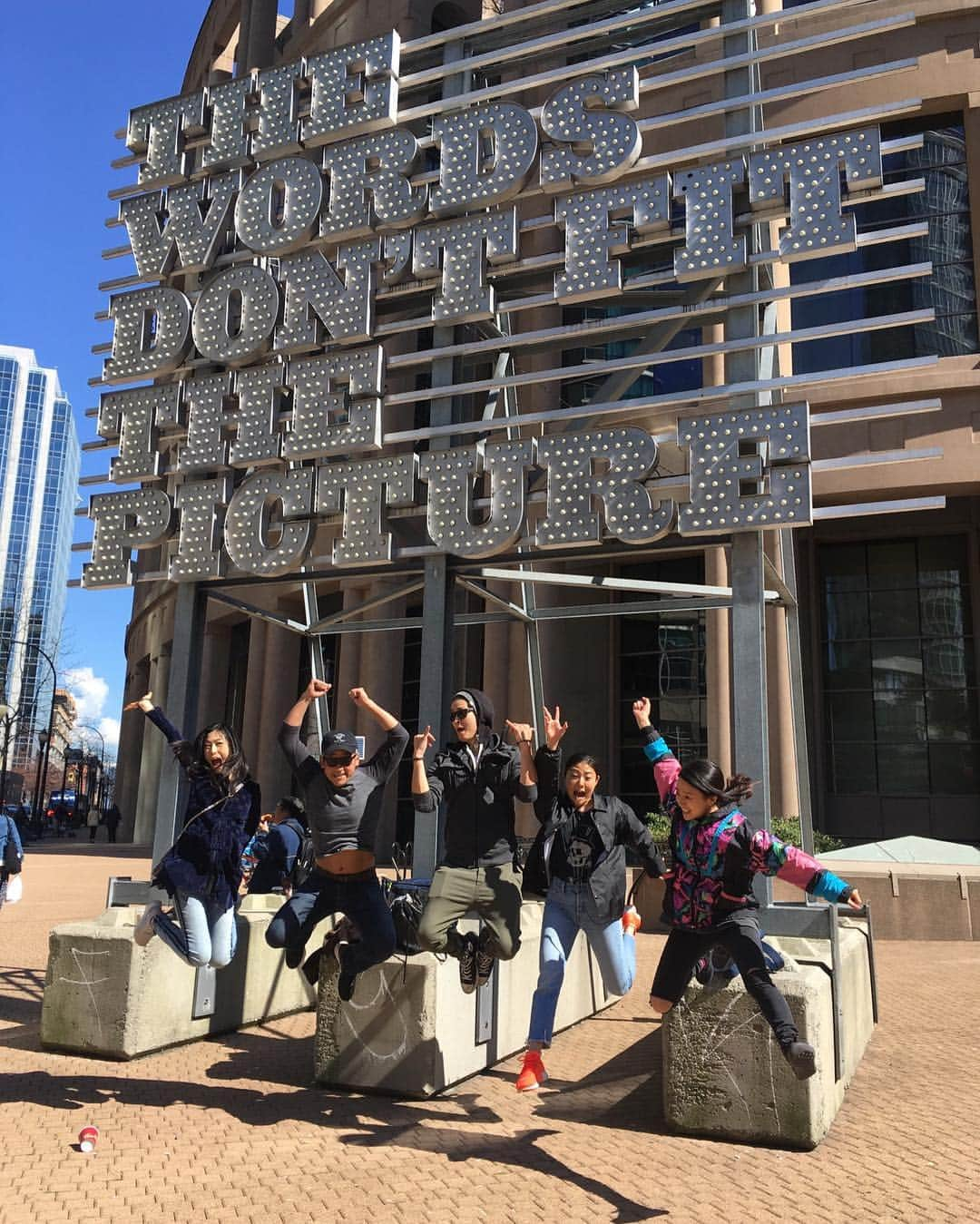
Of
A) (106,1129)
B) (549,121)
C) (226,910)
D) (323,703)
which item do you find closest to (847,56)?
(549,121)

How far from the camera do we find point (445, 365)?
9.16 m

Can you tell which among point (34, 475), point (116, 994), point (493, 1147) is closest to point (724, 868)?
point (493, 1147)

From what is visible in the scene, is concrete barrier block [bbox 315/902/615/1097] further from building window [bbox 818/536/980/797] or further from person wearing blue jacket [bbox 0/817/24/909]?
building window [bbox 818/536/980/797]

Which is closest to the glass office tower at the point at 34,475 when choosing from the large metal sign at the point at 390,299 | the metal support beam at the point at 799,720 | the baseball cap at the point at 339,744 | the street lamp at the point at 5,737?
the street lamp at the point at 5,737

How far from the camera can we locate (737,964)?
536 centimetres

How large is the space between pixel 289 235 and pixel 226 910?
20.8 feet

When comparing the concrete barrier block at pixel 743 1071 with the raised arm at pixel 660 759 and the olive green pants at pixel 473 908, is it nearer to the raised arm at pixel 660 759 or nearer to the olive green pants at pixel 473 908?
the raised arm at pixel 660 759

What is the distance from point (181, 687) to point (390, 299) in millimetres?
3993

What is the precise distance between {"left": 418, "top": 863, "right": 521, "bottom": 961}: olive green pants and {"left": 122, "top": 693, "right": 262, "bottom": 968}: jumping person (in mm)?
1288

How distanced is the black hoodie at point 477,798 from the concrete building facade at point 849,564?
11.8m

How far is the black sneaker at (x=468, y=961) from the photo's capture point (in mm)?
6402

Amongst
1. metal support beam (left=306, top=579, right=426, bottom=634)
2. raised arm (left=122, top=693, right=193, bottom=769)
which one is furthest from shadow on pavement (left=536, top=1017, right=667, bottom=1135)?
metal support beam (left=306, top=579, right=426, bottom=634)

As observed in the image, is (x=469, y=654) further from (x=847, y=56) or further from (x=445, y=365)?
(x=445, y=365)

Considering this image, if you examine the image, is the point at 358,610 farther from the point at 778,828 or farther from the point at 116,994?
the point at 778,828
